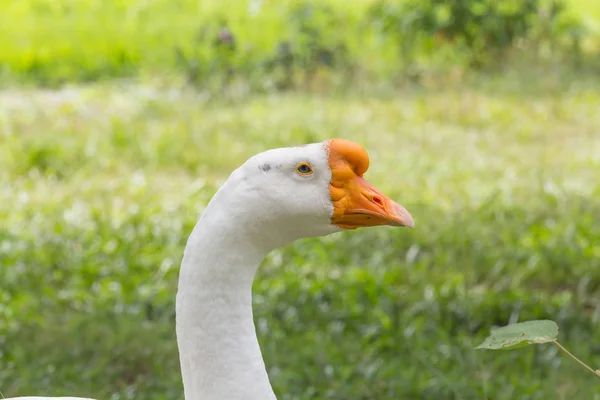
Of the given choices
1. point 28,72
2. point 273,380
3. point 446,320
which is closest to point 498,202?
point 446,320

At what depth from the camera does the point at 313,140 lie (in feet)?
22.0

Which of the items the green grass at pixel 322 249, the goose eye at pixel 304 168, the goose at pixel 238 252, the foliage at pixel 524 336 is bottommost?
the green grass at pixel 322 249

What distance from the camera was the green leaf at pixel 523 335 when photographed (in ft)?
6.97

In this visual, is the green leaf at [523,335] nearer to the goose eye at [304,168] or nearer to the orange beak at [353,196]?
the orange beak at [353,196]

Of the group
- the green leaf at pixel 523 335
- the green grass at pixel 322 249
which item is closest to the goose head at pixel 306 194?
the green leaf at pixel 523 335

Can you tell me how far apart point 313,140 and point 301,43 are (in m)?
1.98

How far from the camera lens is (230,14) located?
10820mm

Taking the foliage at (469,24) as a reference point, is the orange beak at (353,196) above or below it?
above

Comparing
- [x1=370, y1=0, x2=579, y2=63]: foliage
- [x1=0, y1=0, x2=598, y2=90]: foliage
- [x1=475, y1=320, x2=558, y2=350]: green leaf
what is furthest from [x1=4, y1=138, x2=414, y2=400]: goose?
[x1=370, y1=0, x2=579, y2=63]: foliage

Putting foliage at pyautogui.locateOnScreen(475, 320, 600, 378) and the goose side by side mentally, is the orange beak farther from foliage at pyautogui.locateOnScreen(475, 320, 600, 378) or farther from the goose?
foliage at pyautogui.locateOnScreen(475, 320, 600, 378)

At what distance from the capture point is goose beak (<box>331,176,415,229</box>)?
208 centimetres

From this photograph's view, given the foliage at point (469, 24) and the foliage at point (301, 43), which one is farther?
the foliage at point (469, 24)

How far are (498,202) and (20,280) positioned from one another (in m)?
2.68

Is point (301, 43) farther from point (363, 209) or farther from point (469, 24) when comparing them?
point (363, 209)
